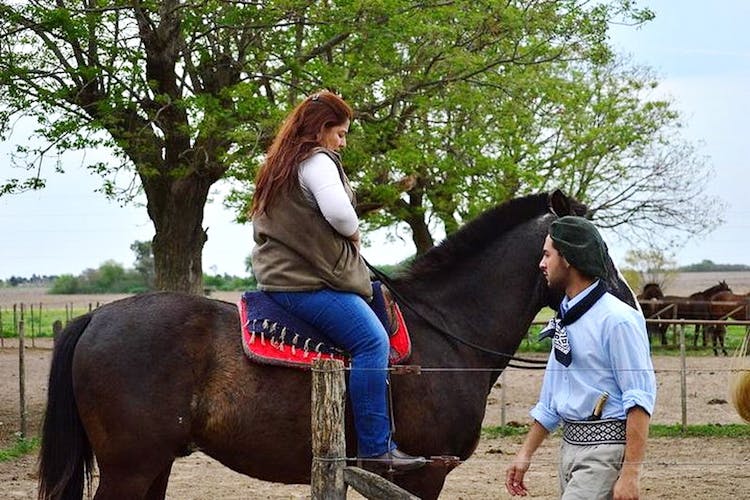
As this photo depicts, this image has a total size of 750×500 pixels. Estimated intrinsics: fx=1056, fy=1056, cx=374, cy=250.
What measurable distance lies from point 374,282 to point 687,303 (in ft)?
77.7

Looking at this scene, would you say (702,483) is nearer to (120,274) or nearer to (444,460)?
(444,460)

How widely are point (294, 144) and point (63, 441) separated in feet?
6.13

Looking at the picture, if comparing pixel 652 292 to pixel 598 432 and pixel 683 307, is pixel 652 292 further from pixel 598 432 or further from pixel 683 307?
pixel 598 432

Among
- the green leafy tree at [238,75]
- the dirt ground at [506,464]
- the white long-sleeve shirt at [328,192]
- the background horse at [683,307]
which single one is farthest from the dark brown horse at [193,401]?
the background horse at [683,307]

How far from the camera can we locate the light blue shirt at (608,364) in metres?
3.63

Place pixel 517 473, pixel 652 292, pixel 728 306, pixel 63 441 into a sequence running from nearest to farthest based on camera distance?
pixel 517 473 < pixel 63 441 < pixel 728 306 < pixel 652 292

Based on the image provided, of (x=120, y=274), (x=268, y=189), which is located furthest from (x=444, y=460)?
(x=120, y=274)

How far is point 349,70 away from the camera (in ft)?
46.5

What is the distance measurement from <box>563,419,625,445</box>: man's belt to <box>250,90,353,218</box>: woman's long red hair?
1.93 metres

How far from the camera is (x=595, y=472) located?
368 centimetres

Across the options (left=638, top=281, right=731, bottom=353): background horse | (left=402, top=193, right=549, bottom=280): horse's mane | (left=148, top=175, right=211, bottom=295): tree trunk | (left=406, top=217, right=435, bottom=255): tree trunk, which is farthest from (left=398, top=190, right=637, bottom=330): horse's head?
(left=638, top=281, right=731, bottom=353): background horse

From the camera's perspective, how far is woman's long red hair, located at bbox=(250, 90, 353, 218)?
198 inches

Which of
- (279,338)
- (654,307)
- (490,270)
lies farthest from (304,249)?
(654,307)

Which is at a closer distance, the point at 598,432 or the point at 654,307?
the point at 598,432
